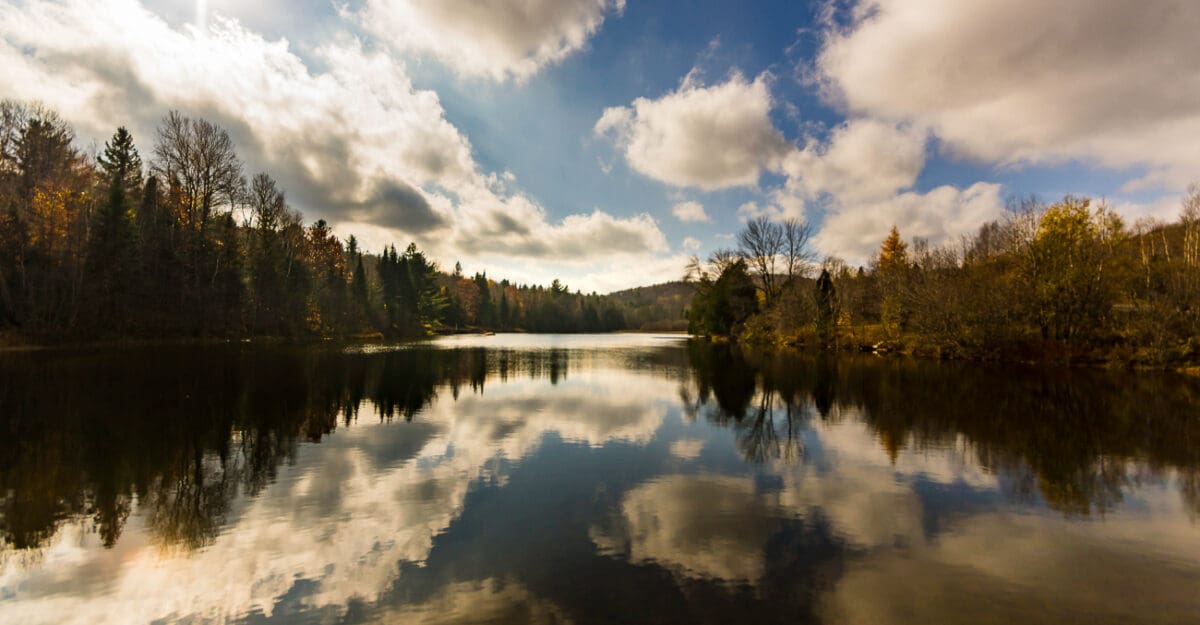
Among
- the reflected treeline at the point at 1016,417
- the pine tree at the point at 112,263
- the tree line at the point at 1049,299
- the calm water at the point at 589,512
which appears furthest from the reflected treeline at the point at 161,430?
the tree line at the point at 1049,299

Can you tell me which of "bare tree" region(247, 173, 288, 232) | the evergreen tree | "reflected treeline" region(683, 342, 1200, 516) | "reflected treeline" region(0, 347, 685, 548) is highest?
"bare tree" region(247, 173, 288, 232)

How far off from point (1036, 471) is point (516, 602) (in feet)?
33.0

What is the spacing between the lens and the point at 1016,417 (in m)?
13.7

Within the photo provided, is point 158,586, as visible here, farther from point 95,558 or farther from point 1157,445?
point 1157,445

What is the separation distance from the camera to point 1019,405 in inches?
612

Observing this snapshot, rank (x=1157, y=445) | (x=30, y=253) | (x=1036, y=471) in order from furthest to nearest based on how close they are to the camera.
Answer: (x=30, y=253) → (x=1157, y=445) → (x=1036, y=471)

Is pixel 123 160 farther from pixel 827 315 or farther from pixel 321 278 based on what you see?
pixel 827 315

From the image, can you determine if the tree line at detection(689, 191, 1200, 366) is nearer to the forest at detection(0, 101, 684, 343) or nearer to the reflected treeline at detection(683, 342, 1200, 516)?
the reflected treeline at detection(683, 342, 1200, 516)

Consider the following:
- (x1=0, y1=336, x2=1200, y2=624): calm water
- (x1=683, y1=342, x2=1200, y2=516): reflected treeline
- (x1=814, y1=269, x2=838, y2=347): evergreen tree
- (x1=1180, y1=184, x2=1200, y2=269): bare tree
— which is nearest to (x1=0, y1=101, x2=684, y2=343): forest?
(x1=0, y1=336, x2=1200, y2=624): calm water

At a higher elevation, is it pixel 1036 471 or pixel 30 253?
pixel 30 253

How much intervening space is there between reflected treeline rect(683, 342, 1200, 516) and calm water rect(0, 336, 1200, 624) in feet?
0.35

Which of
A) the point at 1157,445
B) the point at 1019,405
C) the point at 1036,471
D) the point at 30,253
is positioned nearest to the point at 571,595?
the point at 1036,471

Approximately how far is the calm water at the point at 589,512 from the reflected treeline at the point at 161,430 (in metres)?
0.08

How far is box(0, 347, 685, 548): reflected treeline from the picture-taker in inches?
260
